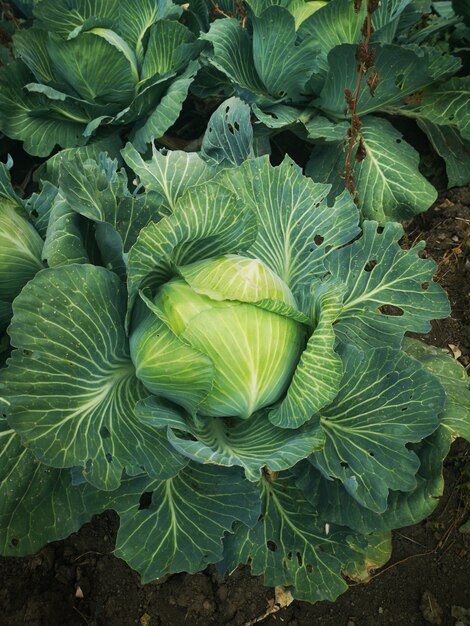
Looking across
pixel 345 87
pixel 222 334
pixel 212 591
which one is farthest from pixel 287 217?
pixel 212 591

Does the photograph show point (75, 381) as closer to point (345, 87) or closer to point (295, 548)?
point (295, 548)

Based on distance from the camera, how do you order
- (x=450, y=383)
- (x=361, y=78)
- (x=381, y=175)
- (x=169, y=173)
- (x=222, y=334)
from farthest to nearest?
(x=381, y=175)
(x=361, y=78)
(x=450, y=383)
(x=169, y=173)
(x=222, y=334)

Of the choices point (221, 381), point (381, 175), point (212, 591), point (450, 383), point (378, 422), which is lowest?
point (212, 591)

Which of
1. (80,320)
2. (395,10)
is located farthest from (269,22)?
(80,320)

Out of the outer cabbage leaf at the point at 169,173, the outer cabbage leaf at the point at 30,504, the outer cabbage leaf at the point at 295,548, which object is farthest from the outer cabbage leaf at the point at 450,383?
the outer cabbage leaf at the point at 30,504

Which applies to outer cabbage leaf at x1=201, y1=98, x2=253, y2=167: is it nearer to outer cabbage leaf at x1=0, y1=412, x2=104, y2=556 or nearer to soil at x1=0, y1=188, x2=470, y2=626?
outer cabbage leaf at x1=0, y1=412, x2=104, y2=556

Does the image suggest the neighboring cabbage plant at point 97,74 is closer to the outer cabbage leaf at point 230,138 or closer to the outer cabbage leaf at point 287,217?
the outer cabbage leaf at point 230,138

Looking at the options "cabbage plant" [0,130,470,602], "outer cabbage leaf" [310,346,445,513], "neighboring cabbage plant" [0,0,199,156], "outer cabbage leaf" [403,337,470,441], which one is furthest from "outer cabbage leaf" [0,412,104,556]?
"neighboring cabbage plant" [0,0,199,156]
